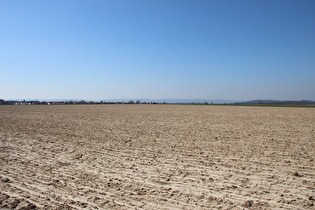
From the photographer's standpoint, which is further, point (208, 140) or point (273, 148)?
point (208, 140)

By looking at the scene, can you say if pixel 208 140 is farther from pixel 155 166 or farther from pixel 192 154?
pixel 155 166

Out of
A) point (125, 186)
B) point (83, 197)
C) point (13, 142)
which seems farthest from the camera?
point (13, 142)

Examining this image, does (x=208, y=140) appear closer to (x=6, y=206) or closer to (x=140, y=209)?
(x=140, y=209)

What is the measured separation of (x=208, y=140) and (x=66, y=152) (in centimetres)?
648

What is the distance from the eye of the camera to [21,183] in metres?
5.45

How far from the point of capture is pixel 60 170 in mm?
6477

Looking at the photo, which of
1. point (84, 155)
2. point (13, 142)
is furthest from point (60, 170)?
point (13, 142)

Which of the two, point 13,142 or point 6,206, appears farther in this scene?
point 13,142

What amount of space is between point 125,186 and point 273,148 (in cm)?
671

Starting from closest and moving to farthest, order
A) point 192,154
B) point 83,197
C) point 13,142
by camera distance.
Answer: point 83,197 → point 192,154 → point 13,142

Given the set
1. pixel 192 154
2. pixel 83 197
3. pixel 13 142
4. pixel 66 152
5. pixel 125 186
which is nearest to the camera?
pixel 83 197

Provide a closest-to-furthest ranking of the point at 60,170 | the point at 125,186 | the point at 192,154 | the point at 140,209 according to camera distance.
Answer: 1. the point at 140,209
2. the point at 125,186
3. the point at 60,170
4. the point at 192,154

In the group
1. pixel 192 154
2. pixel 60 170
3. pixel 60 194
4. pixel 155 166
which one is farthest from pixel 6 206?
pixel 192 154

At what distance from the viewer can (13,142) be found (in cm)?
1095
